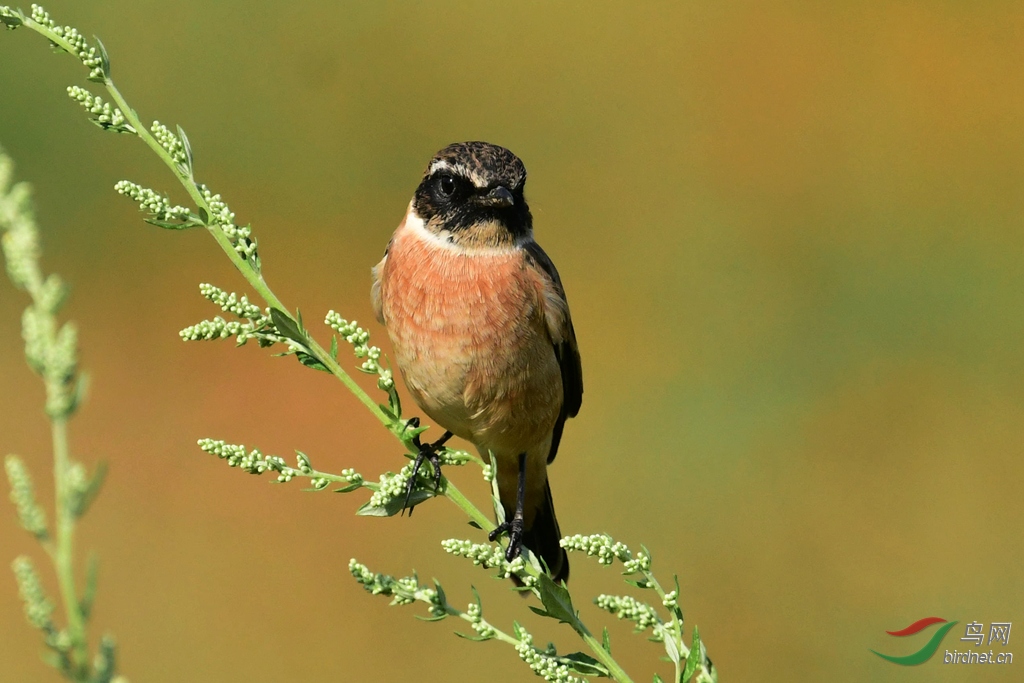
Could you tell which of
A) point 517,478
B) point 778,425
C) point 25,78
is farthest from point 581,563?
point 25,78

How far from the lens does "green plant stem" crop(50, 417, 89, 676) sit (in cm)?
81

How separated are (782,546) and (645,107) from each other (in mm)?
5638

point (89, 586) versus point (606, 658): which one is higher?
point (606, 658)

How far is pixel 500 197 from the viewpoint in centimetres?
383

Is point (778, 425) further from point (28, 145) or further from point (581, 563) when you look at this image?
point (28, 145)

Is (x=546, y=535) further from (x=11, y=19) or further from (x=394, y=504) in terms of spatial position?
(x=11, y=19)

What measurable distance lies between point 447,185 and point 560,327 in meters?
0.71

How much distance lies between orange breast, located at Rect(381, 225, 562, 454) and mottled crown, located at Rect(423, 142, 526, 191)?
28 centimetres

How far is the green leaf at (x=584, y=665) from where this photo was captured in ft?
6.00

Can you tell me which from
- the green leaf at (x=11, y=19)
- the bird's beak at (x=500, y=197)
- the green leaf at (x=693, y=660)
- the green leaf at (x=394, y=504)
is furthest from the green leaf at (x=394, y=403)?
the bird's beak at (x=500, y=197)

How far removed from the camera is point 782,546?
8086 millimetres
